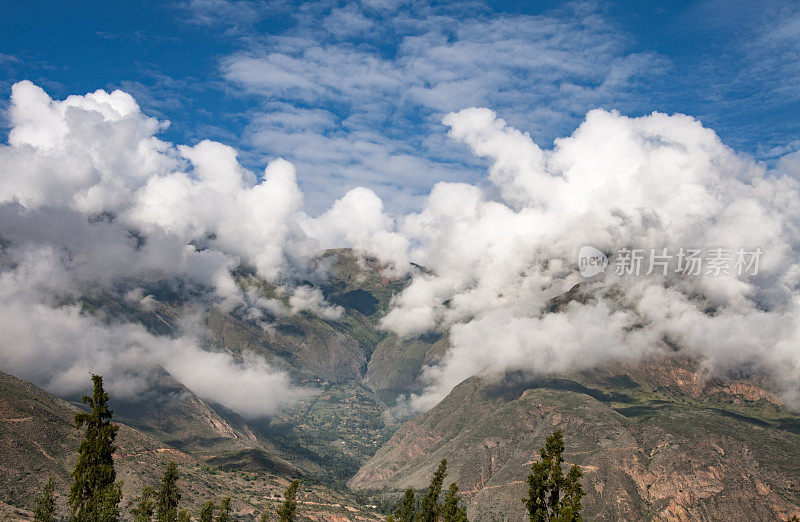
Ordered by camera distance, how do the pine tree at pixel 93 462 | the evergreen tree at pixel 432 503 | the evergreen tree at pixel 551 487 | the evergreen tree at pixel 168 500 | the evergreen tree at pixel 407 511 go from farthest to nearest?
1. the evergreen tree at pixel 407 511
2. the evergreen tree at pixel 168 500
3. the evergreen tree at pixel 432 503
4. the pine tree at pixel 93 462
5. the evergreen tree at pixel 551 487

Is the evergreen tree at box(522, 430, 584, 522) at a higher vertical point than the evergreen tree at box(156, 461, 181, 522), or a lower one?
higher

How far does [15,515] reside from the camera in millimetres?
170125

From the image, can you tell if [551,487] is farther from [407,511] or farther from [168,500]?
[168,500]

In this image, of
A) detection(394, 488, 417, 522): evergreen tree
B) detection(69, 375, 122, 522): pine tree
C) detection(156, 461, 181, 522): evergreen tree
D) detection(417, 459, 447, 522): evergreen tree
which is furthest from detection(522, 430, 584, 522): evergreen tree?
detection(156, 461, 181, 522): evergreen tree

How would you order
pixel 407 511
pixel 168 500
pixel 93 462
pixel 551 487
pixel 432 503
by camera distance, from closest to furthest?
pixel 551 487 → pixel 93 462 → pixel 432 503 → pixel 168 500 → pixel 407 511

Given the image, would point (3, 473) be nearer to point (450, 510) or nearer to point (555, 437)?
point (450, 510)

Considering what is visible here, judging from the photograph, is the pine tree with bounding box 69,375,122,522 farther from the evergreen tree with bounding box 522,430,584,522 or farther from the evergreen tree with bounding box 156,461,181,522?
the evergreen tree with bounding box 522,430,584,522

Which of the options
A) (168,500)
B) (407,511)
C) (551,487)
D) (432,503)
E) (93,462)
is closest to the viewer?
(551,487)

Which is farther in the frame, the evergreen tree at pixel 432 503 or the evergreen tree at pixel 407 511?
the evergreen tree at pixel 407 511

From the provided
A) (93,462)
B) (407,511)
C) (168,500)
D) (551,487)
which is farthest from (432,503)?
(93,462)

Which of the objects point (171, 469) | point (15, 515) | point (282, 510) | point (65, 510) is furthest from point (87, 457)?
point (65, 510)

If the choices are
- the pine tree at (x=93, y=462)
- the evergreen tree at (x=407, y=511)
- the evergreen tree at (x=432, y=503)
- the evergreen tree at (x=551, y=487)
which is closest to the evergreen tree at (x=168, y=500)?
the pine tree at (x=93, y=462)

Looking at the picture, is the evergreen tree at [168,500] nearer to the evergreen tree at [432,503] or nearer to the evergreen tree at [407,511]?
the evergreen tree at [407,511]

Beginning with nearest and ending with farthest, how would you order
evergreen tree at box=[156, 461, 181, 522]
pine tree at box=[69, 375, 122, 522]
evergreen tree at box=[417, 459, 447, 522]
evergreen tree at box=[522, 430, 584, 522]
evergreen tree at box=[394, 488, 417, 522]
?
evergreen tree at box=[522, 430, 584, 522] → pine tree at box=[69, 375, 122, 522] → evergreen tree at box=[417, 459, 447, 522] → evergreen tree at box=[156, 461, 181, 522] → evergreen tree at box=[394, 488, 417, 522]
